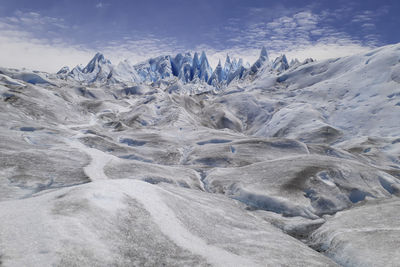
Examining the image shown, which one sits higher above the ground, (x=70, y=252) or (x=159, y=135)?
(x=70, y=252)

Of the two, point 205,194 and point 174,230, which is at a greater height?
point 174,230

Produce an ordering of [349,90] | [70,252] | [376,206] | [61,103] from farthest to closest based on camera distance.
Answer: [61,103] < [349,90] < [376,206] < [70,252]

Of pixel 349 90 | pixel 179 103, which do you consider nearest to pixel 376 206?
pixel 349 90

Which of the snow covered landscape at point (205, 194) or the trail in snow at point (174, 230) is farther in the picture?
the trail in snow at point (174, 230)

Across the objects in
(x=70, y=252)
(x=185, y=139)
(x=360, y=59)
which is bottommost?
(x=185, y=139)

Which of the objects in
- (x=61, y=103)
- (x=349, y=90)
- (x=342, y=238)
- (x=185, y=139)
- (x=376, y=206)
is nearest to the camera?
(x=342, y=238)

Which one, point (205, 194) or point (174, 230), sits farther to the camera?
Answer: point (205, 194)

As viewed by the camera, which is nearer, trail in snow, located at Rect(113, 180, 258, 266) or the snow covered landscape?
the snow covered landscape

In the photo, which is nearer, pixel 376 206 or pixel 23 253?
pixel 23 253

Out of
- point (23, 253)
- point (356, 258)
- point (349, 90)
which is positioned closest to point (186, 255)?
point (23, 253)

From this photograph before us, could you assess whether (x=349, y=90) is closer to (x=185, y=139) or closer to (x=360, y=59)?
(x=360, y=59)
